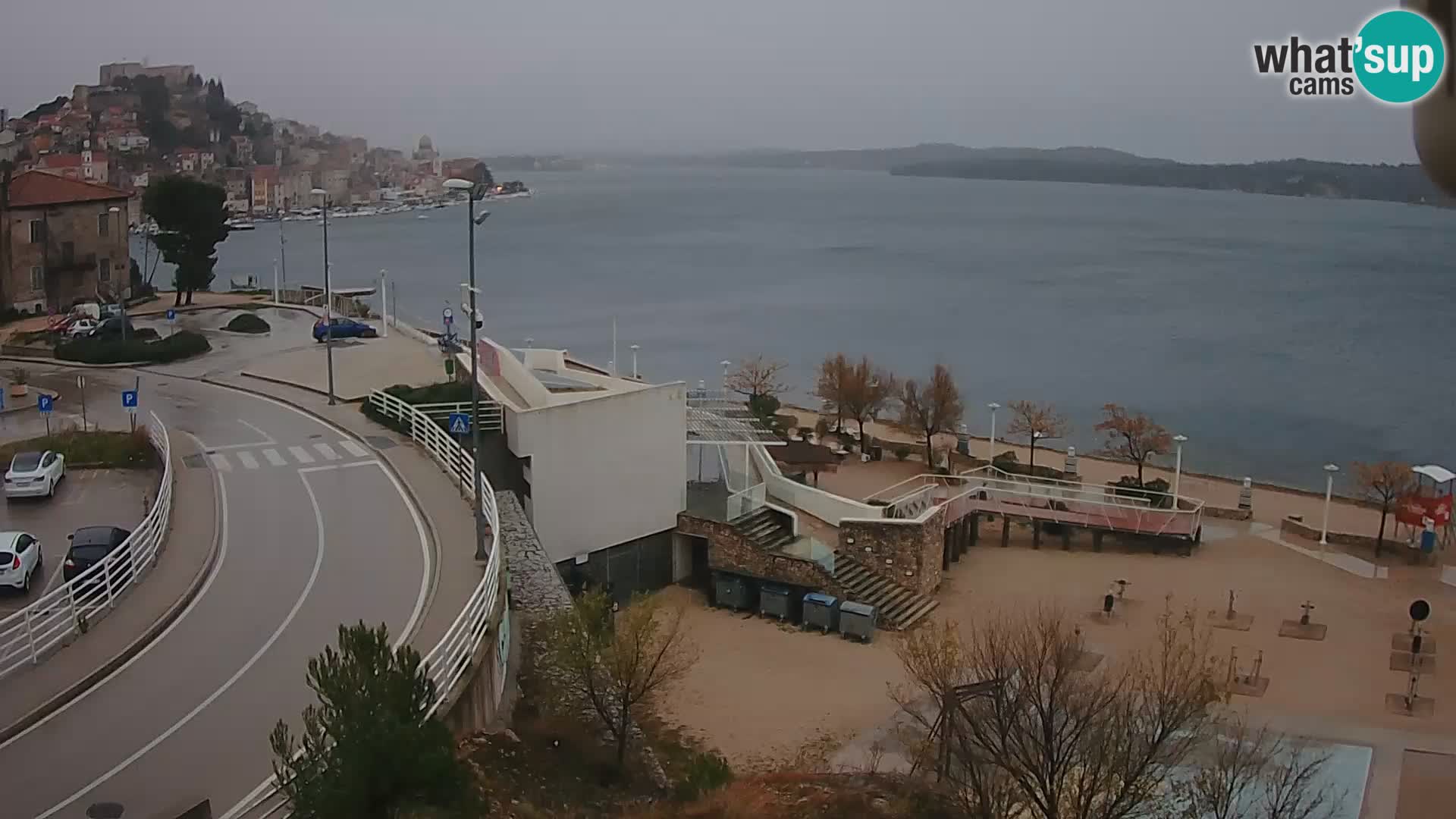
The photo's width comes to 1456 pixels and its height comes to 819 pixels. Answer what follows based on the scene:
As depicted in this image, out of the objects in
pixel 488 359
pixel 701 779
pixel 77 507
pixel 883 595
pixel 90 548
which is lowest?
pixel 883 595

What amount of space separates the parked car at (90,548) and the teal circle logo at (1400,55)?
49.9 ft

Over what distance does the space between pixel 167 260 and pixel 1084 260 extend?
99.9 metres

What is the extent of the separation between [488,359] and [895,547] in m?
9.53

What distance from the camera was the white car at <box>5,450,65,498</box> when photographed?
22.5 metres

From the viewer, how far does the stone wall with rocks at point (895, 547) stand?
24609mm

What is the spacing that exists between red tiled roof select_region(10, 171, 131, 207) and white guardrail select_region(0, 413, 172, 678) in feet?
106

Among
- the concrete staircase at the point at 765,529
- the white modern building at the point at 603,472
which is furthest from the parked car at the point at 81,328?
the concrete staircase at the point at 765,529

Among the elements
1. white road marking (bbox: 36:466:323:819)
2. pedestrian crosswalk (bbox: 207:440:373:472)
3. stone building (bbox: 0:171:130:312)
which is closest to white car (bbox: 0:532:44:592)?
white road marking (bbox: 36:466:323:819)

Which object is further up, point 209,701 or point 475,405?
point 475,405

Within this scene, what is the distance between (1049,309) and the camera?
93.7 m

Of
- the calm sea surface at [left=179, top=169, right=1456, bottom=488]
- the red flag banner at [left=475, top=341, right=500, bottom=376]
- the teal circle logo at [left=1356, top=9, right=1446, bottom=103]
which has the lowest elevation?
the calm sea surface at [left=179, top=169, right=1456, bottom=488]

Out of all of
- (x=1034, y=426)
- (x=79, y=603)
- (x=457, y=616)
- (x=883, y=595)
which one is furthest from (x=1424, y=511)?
(x=79, y=603)

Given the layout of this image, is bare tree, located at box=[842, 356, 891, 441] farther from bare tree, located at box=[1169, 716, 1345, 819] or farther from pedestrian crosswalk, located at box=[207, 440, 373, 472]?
bare tree, located at box=[1169, 716, 1345, 819]

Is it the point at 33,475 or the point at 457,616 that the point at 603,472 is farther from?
the point at 33,475
